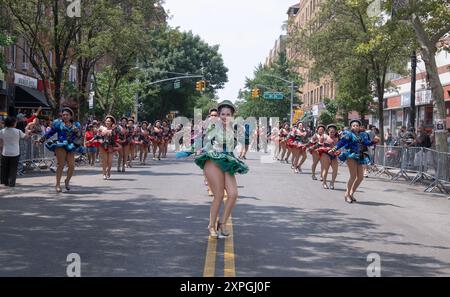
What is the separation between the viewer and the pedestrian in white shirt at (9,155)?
1567cm

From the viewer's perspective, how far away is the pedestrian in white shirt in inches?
617

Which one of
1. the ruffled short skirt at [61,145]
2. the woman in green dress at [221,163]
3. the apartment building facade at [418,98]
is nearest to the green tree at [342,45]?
the apartment building facade at [418,98]

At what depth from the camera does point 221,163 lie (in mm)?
8406

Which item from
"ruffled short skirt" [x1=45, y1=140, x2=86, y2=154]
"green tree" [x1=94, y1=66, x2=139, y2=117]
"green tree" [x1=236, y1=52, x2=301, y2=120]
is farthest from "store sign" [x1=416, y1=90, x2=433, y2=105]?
"green tree" [x1=236, y1=52, x2=301, y2=120]

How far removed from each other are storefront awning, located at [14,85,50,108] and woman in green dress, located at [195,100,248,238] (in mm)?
29137

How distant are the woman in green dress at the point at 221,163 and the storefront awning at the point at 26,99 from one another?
2914cm

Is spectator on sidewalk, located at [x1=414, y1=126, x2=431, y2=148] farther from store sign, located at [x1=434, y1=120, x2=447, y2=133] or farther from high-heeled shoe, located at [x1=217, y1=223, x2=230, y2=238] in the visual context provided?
high-heeled shoe, located at [x1=217, y1=223, x2=230, y2=238]

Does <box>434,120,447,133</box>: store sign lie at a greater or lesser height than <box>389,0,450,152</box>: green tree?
lesser

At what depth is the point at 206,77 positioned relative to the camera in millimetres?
71875

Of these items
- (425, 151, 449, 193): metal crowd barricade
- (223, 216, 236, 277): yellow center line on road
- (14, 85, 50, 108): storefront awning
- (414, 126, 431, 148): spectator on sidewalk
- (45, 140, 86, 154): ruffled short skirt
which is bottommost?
(223, 216, 236, 277): yellow center line on road

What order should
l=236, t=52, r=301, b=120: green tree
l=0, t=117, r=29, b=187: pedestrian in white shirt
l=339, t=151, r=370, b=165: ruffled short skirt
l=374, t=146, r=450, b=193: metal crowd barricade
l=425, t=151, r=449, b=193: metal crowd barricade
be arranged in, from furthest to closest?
l=236, t=52, r=301, b=120: green tree, l=374, t=146, r=450, b=193: metal crowd barricade, l=425, t=151, r=449, b=193: metal crowd barricade, l=0, t=117, r=29, b=187: pedestrian in white shirt, l=339, t=151, r=370, b=165: ruffled short skirt

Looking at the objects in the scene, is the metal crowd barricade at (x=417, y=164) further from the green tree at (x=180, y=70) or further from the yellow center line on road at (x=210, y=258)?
the green tree at (x=180, y=70)
